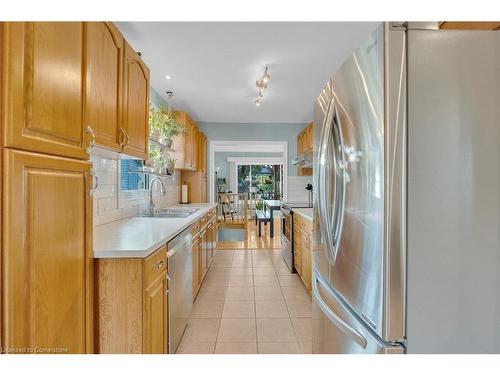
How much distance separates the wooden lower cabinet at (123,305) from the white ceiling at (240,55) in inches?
67.9

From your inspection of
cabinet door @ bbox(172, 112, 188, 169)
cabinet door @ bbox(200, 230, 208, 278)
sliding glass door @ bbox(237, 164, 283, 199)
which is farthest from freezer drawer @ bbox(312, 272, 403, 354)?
sliding glass door @ bbox(237, 164, 283, 199)

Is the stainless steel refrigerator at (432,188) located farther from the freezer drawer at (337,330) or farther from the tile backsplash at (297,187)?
the tile backsplash at (297,187)

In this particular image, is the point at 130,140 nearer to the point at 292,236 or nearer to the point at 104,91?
the point at 104,91

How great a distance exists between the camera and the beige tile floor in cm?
195

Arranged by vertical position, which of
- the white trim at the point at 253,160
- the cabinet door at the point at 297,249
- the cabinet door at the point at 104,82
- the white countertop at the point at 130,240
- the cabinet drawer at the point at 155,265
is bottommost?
the cabinet door at the point at 297,249

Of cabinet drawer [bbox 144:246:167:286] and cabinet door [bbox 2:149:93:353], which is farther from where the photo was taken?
cabinet drawer [bbox 144:246:167:286]

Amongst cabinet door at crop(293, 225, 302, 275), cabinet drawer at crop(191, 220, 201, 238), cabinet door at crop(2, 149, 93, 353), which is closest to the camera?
cabinet door at crop(2, 149, 93, 353)

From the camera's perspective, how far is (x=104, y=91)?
1.42 m

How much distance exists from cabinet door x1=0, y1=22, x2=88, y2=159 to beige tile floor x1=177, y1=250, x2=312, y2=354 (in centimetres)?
167

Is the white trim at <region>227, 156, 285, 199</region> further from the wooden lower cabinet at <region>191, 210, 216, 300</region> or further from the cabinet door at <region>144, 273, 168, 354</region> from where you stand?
the cabinet door at <region>144, 273, 168, 354</region>

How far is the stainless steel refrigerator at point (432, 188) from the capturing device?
0.90 meters

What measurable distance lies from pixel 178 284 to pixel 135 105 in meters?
1.31

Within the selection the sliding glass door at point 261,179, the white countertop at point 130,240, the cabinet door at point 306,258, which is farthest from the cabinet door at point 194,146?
the sliding glass door at point 261,179
